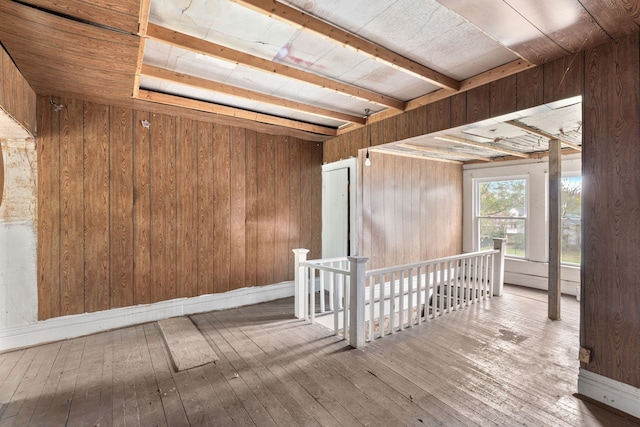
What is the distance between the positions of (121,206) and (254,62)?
238 cm

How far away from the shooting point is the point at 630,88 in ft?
6.53

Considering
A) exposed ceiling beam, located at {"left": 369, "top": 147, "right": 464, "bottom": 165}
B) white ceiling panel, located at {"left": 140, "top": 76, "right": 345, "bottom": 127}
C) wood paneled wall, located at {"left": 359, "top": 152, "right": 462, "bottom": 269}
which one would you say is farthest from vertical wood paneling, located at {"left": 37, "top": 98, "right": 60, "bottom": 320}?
exposed ceiling beam, located at {"left": 369, "top": 147, "right": 464, "bottom": 165}

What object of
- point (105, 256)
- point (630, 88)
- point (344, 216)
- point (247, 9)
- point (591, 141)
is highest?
point (247, 9)

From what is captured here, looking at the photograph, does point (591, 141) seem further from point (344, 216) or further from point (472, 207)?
point (472, 207)

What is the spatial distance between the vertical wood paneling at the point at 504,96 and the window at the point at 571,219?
3.82 metres

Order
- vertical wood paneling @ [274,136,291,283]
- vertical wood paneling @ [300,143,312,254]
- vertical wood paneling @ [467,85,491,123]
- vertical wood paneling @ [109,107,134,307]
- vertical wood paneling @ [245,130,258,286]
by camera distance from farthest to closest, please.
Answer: vertical wood paneling @ [300,143,312,254]
vertical wood paneling @ [274,136,291,283]
vertical wood paneling @ [245,130,258,286]
vertical wood paneling @ [109,107,134,307]
vertical wood paneling @ [467,85,491,123]

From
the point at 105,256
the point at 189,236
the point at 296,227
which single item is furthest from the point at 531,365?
the point at 105,256

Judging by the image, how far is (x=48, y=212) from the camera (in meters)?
3.07

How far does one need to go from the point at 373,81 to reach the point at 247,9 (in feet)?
4.89

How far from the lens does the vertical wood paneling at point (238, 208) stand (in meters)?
4.22

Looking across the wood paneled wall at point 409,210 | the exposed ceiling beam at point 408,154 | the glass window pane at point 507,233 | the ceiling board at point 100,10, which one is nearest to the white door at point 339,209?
the wood paneled wall at point 409,210

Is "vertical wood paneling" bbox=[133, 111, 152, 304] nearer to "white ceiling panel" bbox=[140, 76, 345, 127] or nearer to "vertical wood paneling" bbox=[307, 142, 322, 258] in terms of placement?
"white ceiling panel" bbox=[140, 76, 345, 127]

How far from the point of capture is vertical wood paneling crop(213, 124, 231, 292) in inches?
161

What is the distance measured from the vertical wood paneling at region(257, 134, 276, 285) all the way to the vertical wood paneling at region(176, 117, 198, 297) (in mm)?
929
